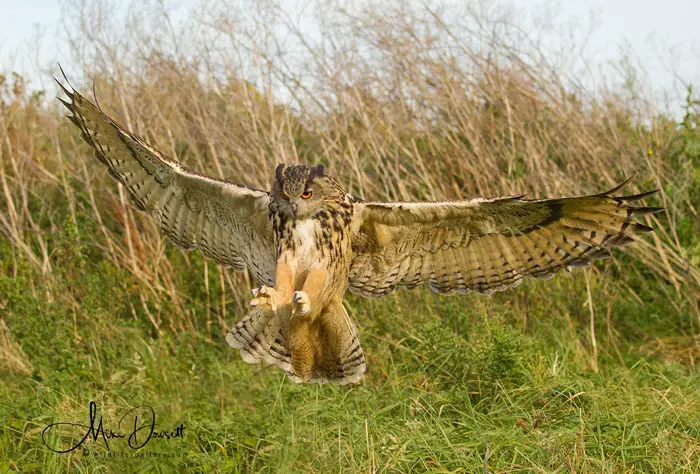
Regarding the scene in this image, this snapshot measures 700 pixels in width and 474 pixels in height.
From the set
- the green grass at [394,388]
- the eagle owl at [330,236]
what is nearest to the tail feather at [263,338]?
the eagle owl at [330,236]

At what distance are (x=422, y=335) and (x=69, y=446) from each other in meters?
2.44

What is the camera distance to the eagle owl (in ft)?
12.9

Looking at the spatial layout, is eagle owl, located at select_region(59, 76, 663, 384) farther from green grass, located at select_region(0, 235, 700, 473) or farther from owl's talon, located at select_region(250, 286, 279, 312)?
green grass, located at select_region(0, 235, 700, 473)

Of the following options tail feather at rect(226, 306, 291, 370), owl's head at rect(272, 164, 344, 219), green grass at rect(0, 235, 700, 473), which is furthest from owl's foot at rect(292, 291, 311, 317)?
green grass at rect(0, 235, 700, 473)

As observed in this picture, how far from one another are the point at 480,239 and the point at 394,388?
1.22m

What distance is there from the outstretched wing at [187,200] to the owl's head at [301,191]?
13.5 inches

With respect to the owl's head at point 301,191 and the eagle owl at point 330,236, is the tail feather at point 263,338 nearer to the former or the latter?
the eagle owl at point 330,236

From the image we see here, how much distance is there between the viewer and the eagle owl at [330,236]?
3918 mm

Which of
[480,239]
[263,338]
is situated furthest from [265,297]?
[480,239]

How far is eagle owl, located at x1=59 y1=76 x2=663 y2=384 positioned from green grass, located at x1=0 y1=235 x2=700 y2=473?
0.56m

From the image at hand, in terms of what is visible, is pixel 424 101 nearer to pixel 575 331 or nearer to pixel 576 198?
pixel 575 331

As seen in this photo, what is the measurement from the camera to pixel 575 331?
6121 millimetres

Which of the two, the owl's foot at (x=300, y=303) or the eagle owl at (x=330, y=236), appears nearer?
the owl's foot at (x=300, y=303)

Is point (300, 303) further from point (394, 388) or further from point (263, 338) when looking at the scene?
point (394, 388)
